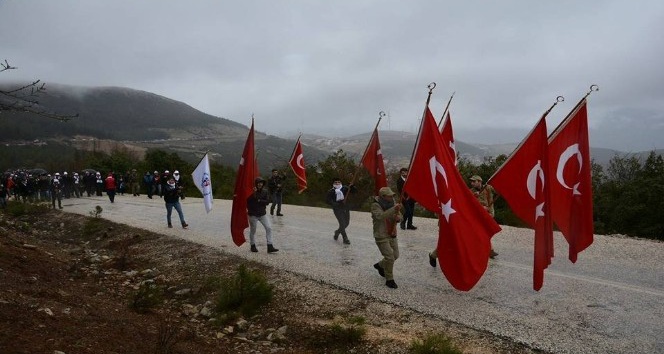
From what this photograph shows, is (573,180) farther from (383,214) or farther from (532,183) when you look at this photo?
(383,214)

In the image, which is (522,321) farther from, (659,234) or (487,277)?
(659,234)

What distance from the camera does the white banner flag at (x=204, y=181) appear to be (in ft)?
48.8

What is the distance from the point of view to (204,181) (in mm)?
14930

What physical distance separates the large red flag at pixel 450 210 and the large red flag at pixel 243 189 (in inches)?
164

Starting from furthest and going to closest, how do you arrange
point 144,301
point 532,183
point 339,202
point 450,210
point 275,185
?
1. point 275,185
2. point 339,202
3. point 144,301
4. point 532,183
5. point 450,210

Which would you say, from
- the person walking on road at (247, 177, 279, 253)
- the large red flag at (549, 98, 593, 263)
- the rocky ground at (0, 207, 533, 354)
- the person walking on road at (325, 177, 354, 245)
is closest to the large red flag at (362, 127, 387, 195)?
the person walking on road at (325, 177, 354, 245)

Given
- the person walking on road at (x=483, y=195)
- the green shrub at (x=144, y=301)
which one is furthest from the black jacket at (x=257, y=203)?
the person walking on road at (x=483, y=195)

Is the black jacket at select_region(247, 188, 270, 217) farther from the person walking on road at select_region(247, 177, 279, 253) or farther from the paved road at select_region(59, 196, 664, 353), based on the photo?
the paved road at select_region(59, 196, 664, 353)

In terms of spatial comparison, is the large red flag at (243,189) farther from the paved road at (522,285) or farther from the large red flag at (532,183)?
the large red flag at (532,183)

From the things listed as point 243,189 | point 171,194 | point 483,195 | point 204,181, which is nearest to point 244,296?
point 243,189

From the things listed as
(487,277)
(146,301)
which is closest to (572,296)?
(487,277)

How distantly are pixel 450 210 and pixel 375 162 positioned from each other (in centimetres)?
470

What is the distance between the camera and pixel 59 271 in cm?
1036

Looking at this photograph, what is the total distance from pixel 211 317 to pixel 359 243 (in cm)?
552
